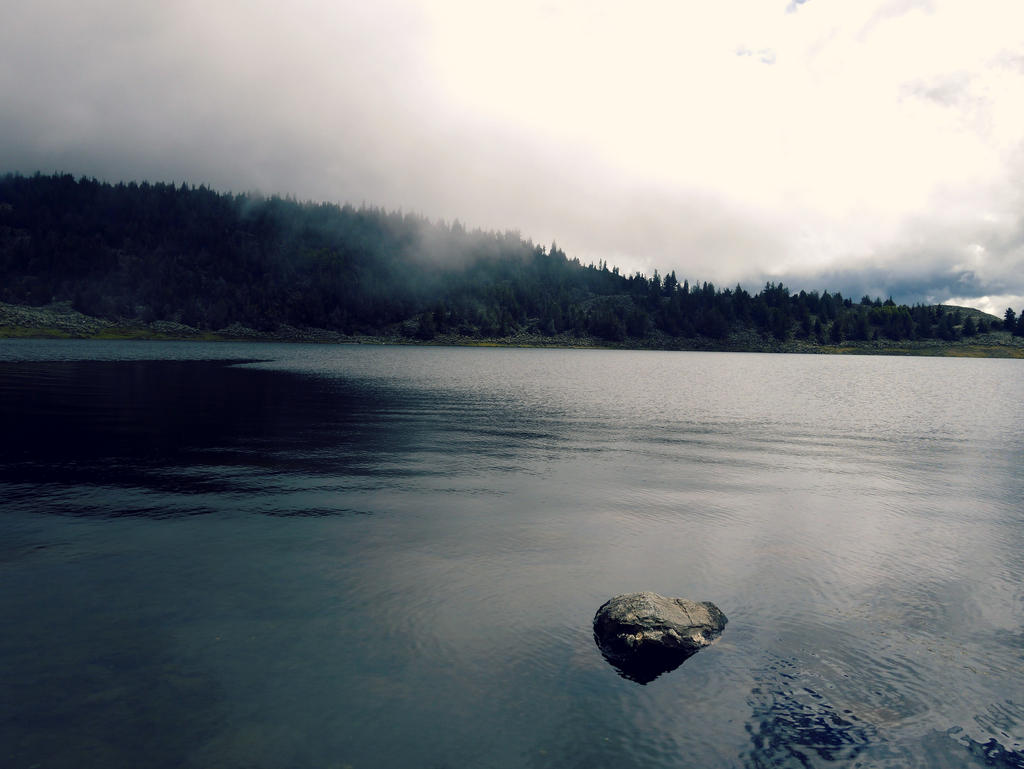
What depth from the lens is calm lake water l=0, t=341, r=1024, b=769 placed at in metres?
11.1

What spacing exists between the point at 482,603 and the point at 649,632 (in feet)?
15.3

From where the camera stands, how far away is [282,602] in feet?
52.9

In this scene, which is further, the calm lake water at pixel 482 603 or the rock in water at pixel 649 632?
the rock in water at pixel 649 632

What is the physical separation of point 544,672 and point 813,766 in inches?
210

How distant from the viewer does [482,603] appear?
16578 millimetres

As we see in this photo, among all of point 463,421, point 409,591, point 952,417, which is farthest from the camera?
point 952,417

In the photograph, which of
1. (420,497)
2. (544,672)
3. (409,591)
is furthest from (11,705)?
(420,497)

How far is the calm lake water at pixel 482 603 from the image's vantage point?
11.1m

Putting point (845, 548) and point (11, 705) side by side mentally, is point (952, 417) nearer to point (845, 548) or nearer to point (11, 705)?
point (845, 548)

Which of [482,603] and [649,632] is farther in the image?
[482,603]

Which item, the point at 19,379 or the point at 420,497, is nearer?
the point at 420,497

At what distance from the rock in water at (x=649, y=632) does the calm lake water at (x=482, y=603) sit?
0.35 meters

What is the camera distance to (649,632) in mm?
14250

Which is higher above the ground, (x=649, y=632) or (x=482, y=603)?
(x=649, y=632)
